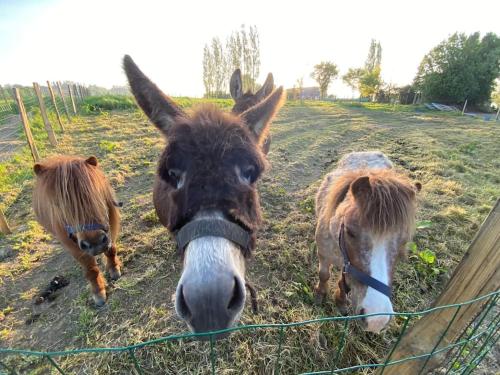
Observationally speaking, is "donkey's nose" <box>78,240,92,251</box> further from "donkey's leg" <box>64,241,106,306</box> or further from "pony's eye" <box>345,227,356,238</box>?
"pony's eye" <box>345,227,356,238</box>

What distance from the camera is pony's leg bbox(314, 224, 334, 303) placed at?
345 centimetres

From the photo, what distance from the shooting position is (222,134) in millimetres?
2088

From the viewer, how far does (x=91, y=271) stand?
3439mm

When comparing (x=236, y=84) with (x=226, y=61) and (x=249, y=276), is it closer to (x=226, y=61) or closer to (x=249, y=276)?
(x=249, y=276)

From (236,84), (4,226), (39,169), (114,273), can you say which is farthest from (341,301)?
(4,226)

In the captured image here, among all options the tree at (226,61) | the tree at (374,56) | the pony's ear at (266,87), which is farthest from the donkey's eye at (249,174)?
the tree at (374,56)

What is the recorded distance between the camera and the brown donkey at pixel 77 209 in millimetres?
3053

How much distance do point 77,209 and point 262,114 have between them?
2542mm

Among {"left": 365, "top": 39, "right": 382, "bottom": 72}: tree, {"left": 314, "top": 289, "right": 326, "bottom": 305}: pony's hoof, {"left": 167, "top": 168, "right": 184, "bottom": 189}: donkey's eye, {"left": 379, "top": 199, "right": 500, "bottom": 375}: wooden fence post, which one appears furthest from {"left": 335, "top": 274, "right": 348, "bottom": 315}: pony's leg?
{"left": 365, "top": 39, "right": 382, "bottom": 72}: tree

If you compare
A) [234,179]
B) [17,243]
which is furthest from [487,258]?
[17,243]

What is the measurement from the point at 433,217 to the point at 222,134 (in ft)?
18.1

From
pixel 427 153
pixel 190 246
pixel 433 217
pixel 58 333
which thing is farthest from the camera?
pixel 427 153

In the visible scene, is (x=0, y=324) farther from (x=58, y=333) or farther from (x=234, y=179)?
(x=234, y=179)

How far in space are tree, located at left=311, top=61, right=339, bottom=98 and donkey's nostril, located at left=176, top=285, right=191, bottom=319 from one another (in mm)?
59694
